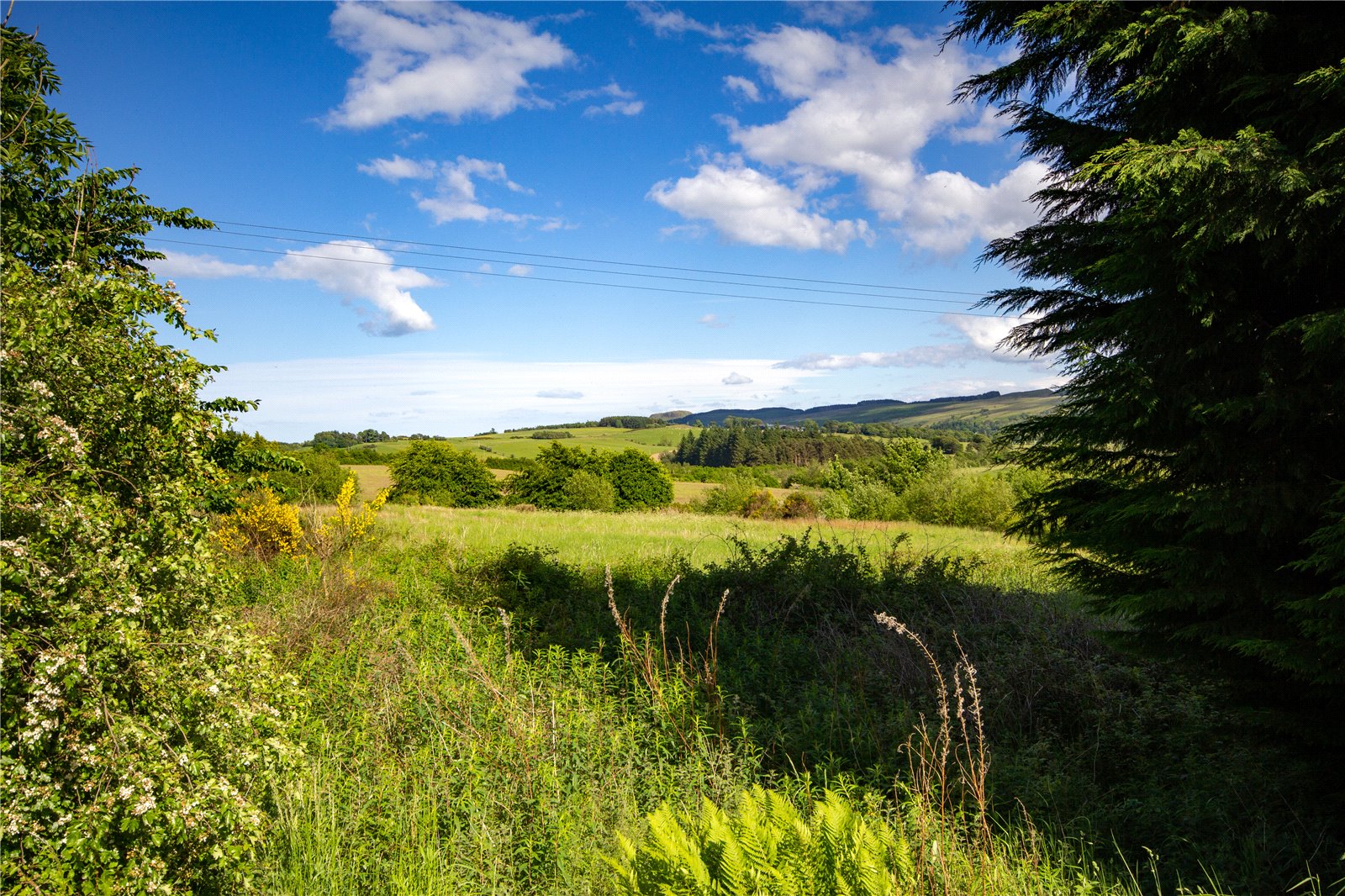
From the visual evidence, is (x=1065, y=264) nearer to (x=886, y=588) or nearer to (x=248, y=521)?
(x=886, y=588)

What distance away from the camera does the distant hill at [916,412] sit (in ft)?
470

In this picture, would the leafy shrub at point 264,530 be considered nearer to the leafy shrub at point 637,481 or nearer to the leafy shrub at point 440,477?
the leafy shrub at point 440,477

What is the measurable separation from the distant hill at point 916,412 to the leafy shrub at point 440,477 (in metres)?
95.6

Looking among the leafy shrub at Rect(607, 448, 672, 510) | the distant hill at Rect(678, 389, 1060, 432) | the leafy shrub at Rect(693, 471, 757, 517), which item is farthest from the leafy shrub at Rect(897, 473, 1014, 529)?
the distant hill at Rect(678, 389, 1060, 432)

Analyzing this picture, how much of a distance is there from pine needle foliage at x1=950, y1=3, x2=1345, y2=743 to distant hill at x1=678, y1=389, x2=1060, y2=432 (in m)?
128

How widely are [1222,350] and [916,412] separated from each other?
175 m

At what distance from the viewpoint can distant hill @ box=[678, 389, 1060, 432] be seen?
143125mm

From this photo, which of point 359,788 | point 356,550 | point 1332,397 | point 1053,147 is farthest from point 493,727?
point 356,550

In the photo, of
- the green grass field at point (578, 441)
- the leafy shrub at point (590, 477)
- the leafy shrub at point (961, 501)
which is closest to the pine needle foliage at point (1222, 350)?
the leafy shrub at point (961, 501)

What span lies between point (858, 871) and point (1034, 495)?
3.60 m

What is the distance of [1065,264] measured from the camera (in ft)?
16.2

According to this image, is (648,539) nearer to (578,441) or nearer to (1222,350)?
(1222,350)

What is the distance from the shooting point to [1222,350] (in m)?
3.76

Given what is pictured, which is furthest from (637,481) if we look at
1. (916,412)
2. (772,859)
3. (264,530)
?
(916,412)
